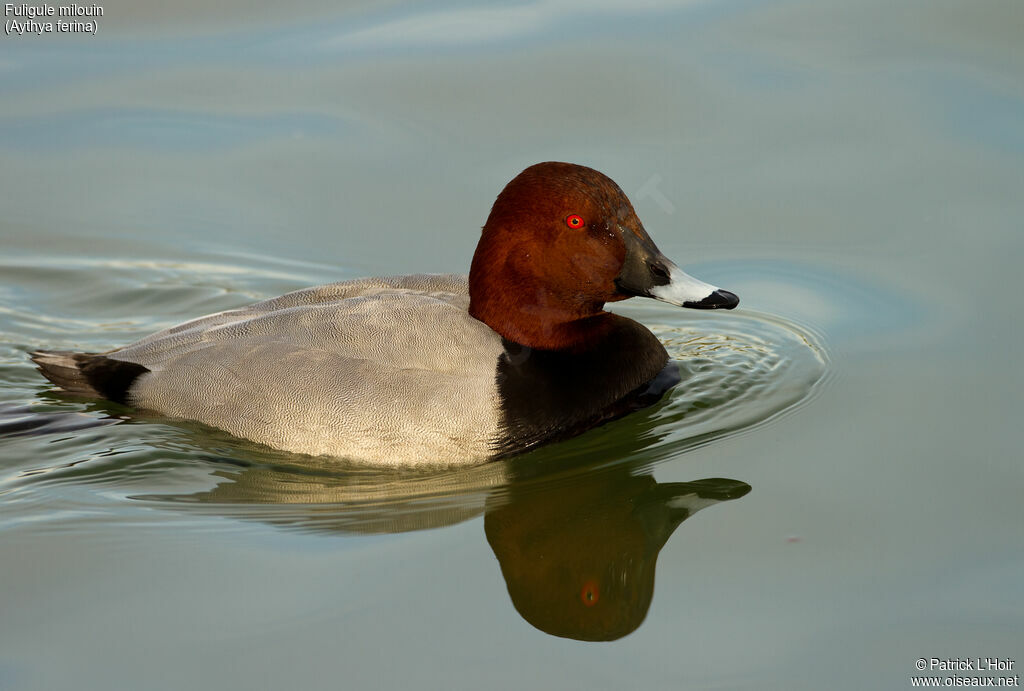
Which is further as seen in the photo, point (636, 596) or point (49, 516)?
point (49, 516)

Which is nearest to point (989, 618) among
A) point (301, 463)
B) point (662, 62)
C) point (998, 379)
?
point (998, 379)

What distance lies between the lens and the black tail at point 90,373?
5.95 meters

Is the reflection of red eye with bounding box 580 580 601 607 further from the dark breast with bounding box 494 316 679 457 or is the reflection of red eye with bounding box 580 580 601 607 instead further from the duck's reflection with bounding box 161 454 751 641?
the dark breast with bounding box 494 316 679 457

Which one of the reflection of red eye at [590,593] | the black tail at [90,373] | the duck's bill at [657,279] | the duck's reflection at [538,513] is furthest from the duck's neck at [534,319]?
the black tail at [90,373]

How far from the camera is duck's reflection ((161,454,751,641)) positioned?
4.75 m

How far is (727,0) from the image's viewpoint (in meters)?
9.88

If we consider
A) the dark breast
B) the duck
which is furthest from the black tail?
the dark breast

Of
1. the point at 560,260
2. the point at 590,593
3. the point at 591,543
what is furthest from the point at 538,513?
the point at 560,260

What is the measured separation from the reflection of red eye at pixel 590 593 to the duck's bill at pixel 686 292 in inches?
57.9

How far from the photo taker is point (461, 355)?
559cm

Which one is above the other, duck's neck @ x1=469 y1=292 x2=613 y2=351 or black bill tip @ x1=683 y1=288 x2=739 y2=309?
black bill tip @ x1=683 y1=288 x2=739 y2=309

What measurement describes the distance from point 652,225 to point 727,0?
111 inches

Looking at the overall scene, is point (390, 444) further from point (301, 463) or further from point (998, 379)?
point (998, 379)

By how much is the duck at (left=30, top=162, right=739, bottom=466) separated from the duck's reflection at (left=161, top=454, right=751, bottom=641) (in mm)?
167
